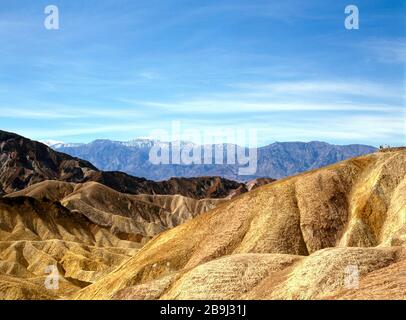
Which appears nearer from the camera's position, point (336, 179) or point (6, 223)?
point (336, 179)

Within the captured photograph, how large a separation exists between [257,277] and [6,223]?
16612cm

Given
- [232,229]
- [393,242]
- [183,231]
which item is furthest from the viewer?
[183,231]

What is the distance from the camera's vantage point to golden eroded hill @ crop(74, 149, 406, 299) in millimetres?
45719

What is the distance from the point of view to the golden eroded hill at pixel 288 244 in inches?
1800

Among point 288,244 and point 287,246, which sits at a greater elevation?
point 288,244

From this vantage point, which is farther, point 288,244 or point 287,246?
point 288,244

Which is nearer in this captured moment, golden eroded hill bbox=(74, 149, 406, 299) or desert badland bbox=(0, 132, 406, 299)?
desert badland bbox=(0, 132, 406, 299)

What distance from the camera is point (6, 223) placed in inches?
7785

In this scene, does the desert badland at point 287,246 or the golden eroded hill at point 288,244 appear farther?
the golden eroded hill at point 288,244

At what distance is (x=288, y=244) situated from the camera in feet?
240
